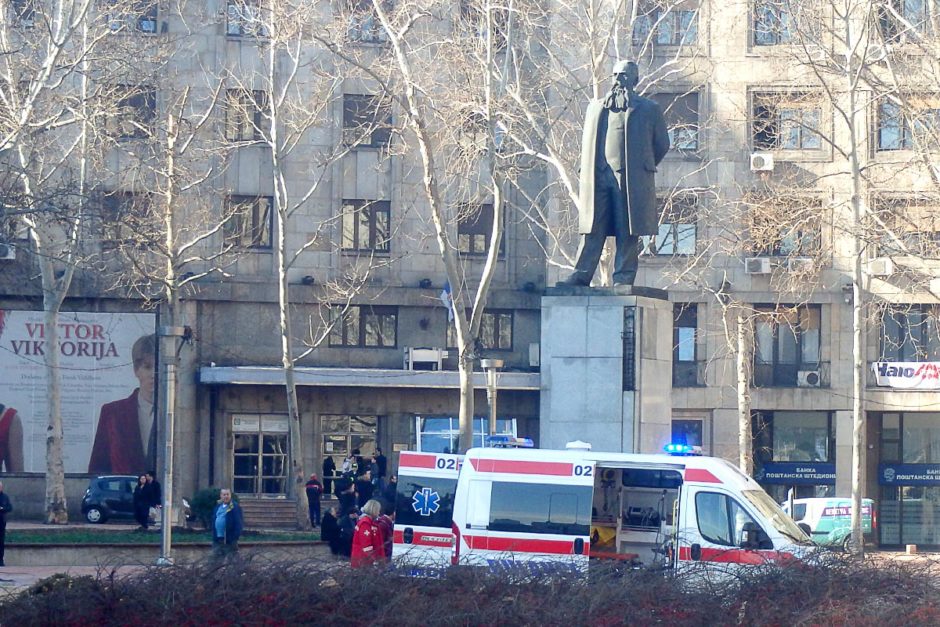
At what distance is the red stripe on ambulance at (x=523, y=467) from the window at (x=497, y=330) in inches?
1023

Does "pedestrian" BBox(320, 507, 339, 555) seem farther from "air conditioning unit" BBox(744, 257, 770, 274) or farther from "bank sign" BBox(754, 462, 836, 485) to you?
"bank sign" BBox(754, 462, 836, 485)

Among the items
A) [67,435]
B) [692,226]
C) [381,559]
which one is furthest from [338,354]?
[381,559]

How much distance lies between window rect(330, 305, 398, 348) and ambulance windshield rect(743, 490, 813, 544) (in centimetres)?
2591

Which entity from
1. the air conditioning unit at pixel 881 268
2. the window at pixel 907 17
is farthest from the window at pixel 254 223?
the window at pixel 907 17

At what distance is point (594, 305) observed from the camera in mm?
15891

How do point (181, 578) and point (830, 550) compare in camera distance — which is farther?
point (830, 550)

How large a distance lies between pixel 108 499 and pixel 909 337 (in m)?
22.4

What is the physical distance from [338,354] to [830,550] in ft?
99.8

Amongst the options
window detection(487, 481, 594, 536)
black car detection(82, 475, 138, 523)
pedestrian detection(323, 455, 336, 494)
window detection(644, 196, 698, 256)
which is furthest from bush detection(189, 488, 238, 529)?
window detection(644, 196, 698, 256)

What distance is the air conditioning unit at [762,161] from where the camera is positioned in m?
39.8

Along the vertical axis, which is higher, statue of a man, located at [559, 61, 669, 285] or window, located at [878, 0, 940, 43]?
window, located at [878, 0, 940, 43]

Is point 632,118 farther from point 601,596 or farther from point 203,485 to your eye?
point 203,485

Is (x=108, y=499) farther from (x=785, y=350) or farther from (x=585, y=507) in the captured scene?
(x=585, y=507)

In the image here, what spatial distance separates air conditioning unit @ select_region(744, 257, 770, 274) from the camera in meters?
40.3
